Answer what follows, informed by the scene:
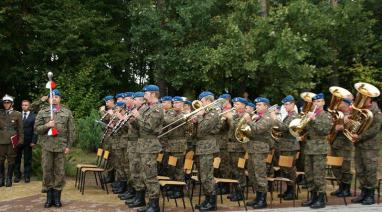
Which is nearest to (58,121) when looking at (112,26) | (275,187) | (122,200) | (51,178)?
(51,178)

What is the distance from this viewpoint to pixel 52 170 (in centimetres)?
993

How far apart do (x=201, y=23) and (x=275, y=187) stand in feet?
29.3

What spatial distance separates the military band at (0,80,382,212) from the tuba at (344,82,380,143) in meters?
0.02

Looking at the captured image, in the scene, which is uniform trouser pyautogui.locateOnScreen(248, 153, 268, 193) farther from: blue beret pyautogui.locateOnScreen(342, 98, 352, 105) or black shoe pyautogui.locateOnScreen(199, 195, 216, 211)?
blue beret pyautogui.locateOnScreen(342, 98, 352, 105)

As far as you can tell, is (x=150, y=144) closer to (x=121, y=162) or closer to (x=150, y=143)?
(x=150, y=143)

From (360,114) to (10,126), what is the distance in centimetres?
793

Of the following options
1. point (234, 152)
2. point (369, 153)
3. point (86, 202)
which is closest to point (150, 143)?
point (86, 202)

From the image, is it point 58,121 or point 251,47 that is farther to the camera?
point 251,47

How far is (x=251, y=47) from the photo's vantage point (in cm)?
1747

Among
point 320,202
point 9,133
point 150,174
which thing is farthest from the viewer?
point 9,133

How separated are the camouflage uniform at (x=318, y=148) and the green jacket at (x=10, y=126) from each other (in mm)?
6750

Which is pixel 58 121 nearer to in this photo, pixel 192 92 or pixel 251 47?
pixel 251 47

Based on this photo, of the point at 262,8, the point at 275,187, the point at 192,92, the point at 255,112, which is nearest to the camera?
the point at 255,112

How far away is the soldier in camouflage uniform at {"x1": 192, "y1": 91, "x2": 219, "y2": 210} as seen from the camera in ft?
30.7
